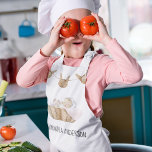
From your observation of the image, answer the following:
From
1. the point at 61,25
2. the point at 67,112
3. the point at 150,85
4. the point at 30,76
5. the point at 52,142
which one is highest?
the point at 61,25

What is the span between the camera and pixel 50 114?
1.29m

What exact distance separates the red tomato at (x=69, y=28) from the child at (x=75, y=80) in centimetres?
1

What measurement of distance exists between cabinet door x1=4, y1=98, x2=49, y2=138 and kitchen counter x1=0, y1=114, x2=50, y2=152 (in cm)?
56

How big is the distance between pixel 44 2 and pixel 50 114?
422 mm

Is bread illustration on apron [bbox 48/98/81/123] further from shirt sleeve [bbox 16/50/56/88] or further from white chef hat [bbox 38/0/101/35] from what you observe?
white chef hat [bbox 38/0/101/35]

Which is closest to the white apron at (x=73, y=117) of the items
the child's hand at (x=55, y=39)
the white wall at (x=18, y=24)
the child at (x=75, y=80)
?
the child at (x=75, y=80)

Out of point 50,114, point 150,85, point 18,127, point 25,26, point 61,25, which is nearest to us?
point 61,25

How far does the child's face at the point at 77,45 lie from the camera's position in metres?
1.25

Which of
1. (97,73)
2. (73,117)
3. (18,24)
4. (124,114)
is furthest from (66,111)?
(18,24)

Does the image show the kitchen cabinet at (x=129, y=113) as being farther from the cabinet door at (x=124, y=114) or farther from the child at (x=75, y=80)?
the child at (x=75, y=80)

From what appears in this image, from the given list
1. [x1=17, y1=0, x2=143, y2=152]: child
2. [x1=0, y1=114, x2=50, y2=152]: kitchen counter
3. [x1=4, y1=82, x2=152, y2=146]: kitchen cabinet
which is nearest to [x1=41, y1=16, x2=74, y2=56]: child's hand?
[x1=17, y1=0, x2=143, y2=152]: child

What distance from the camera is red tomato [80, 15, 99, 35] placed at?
1154 mm

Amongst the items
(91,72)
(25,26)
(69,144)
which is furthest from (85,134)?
(25,26)

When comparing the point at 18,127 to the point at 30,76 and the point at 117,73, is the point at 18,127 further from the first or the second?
the point at 117,73
